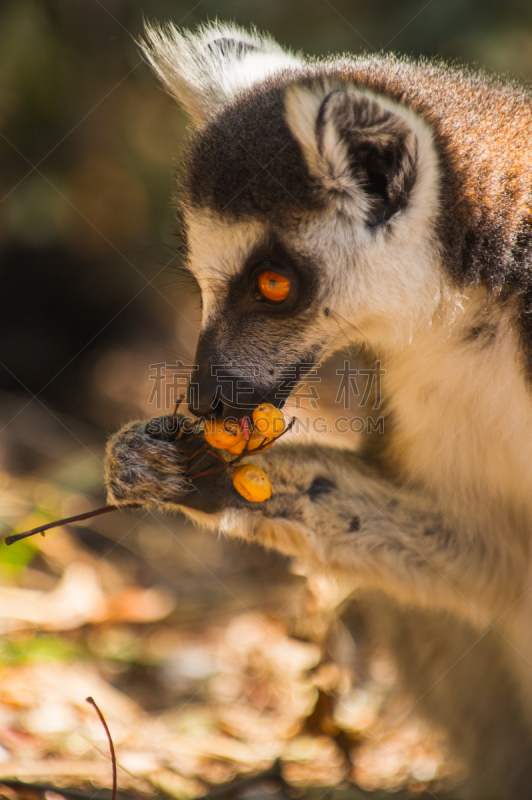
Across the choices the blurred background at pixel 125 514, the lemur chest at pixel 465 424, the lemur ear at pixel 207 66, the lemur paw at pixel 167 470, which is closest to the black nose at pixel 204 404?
the lemur paw at pixel 167 470

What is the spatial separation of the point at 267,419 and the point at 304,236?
1.89 ft

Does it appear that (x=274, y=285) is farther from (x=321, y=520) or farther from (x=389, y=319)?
(x=321, y=520)

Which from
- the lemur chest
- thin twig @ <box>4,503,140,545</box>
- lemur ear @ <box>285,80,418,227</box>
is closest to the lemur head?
lemur ear @ <box>285,80,418,227</box>

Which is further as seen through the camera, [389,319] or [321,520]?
[321,520]

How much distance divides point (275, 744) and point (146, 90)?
12.9ft

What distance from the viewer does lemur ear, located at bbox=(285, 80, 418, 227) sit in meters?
1.83

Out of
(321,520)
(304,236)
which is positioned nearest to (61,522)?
(321,520)

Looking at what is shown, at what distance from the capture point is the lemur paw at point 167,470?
235cm

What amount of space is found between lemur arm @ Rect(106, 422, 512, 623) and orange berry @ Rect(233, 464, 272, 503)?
0.07 m

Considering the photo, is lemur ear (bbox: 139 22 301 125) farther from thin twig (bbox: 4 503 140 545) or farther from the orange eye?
thin twig (bbox: 4 503 140 545)

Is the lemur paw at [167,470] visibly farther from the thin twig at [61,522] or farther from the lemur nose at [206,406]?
the lemur nose at [206,406]

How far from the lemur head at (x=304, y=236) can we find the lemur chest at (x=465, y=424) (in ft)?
0.50

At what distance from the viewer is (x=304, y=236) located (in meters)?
2.08

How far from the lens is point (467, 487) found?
2.33 metres
